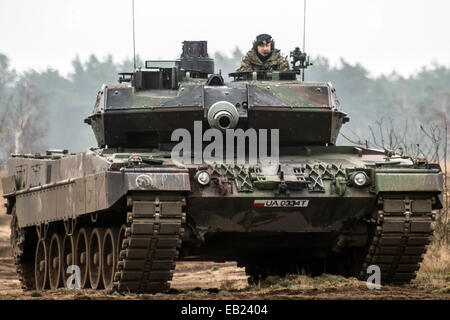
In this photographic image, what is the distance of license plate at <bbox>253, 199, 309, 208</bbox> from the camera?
709 inches

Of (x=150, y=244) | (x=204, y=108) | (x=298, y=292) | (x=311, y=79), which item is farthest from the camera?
(x=311, y=79)

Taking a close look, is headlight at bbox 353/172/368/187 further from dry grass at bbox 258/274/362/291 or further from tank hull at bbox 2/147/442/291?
dry grass at bbox 258/274/362/291

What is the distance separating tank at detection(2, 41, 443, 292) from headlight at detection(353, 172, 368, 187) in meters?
0.03

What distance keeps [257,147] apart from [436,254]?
5250 mm

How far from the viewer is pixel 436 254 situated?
77.0 feet

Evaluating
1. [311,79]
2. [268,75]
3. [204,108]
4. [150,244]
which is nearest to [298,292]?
[150,244]

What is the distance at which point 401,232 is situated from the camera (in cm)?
1827

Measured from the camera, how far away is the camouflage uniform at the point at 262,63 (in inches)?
866

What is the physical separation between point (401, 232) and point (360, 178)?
91 cm

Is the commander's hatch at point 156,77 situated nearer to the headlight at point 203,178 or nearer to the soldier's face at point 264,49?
the soldier's face at point 264,49

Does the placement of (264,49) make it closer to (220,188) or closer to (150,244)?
(220,188)

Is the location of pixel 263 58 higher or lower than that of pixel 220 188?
higher

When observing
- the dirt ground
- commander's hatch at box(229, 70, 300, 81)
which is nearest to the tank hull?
the dirt ground
